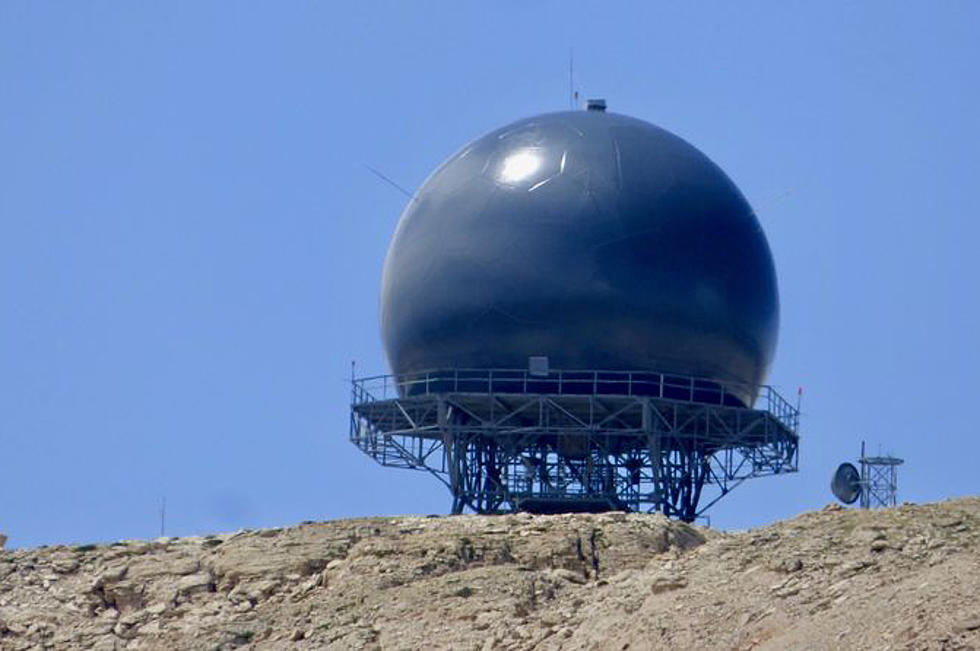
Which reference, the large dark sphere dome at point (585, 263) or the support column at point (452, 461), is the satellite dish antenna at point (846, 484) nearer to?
the large dark sphere dome at point (585, 263)

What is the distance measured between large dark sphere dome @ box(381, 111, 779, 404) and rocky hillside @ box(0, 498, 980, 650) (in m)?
6.41

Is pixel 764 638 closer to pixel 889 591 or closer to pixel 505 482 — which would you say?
pixel 889 591

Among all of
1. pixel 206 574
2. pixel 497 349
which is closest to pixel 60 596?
pixel 206 574

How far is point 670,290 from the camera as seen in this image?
45.2 metres

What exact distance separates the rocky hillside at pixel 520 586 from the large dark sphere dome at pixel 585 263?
21.0ft

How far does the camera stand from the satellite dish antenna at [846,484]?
4641 cm

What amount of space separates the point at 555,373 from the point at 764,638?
567 inches

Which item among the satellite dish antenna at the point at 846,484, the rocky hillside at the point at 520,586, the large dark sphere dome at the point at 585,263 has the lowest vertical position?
the rocky hillside at the point at 520,586

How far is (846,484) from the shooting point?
1832 inches

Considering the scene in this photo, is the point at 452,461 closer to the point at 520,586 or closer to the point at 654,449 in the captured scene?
Answer: the point at 654,449

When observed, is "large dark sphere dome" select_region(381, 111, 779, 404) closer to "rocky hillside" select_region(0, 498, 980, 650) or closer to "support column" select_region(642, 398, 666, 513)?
"support column" select_region(642, 398, 666, 513)

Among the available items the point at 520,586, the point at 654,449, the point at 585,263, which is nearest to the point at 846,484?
the point at 654,449

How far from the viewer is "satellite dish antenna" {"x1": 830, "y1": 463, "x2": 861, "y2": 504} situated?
46406 millimetres

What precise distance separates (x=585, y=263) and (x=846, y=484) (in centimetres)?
648
